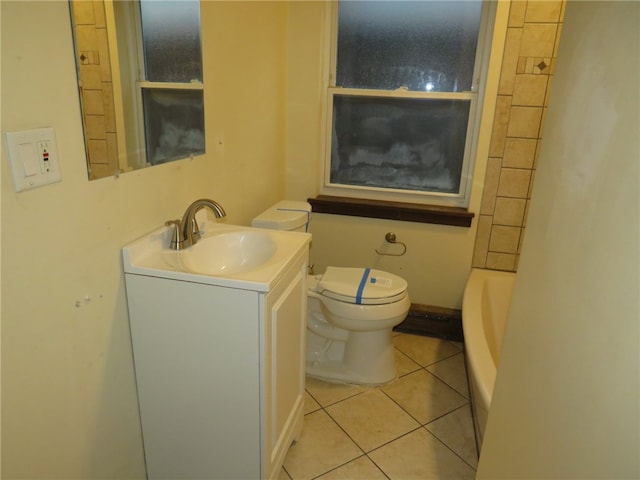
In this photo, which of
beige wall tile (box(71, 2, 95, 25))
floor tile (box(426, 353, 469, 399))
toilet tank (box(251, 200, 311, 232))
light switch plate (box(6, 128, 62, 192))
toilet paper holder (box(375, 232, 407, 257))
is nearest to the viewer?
light switch plate (box(6, 128, 62, 192))

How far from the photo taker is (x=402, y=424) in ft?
6.77

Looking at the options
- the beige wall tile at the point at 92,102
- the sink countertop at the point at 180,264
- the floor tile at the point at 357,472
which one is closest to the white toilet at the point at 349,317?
the floor tile at the point at 357,472

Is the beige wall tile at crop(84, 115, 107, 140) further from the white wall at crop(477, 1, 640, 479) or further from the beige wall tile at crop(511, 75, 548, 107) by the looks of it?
the beige wall tile at crop(511, 75, 548, 107)

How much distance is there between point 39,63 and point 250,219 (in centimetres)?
133

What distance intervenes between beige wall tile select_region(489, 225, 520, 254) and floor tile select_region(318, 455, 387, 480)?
4.65 ft

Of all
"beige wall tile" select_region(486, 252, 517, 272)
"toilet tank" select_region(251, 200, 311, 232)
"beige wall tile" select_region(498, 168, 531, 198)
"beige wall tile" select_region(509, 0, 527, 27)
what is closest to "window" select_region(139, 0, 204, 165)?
"toilet tank" select_region(251, 200, 311, 232)

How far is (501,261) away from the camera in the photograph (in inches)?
104

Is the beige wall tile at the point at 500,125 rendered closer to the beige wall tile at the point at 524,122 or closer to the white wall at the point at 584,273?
the beige wall tile at the point at 524,122

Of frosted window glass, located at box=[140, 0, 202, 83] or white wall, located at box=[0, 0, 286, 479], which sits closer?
white wall, located at box=[0, 0, 286, 479]

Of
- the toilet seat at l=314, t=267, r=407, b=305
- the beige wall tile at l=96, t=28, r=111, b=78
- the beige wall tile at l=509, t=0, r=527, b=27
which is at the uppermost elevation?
the beige wall tile at l=509, t=0, r=527, b=27

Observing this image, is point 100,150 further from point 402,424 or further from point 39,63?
point 402,424

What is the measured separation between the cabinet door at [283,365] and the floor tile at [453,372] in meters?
0.92

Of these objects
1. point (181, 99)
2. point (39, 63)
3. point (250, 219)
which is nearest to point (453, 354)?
point (250, 219)

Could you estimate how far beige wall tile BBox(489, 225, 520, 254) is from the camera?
8.45ft
